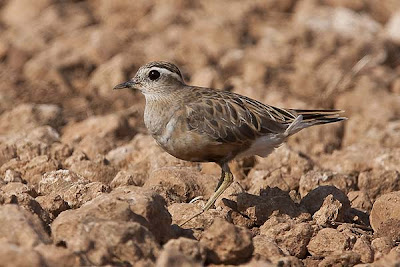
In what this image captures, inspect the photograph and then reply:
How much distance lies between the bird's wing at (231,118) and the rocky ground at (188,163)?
0.48 m

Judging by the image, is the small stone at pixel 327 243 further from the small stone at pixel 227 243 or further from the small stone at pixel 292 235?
the small stone at pixel 227 243

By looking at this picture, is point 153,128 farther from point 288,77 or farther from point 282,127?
point 288,77

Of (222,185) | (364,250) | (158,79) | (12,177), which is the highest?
(158,79)

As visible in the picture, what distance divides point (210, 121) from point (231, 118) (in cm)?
23

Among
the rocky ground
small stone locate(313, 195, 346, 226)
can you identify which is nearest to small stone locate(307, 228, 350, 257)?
the rocky ground

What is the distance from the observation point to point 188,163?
837 centimetres

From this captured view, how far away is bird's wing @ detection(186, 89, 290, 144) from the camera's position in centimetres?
717

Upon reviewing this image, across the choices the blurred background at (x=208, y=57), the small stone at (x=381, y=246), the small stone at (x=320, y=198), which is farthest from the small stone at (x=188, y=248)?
the blurred background at (x=208, y=57)

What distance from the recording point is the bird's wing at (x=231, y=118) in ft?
23.5

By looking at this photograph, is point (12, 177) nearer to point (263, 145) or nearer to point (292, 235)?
point (263, 145)

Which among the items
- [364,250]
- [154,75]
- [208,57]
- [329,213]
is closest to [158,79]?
[154,75]

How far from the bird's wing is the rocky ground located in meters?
0.48

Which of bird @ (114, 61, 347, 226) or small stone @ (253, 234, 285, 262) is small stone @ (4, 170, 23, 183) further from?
small stone @ (253, 234, 285, 262)

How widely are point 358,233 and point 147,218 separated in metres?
2.13
